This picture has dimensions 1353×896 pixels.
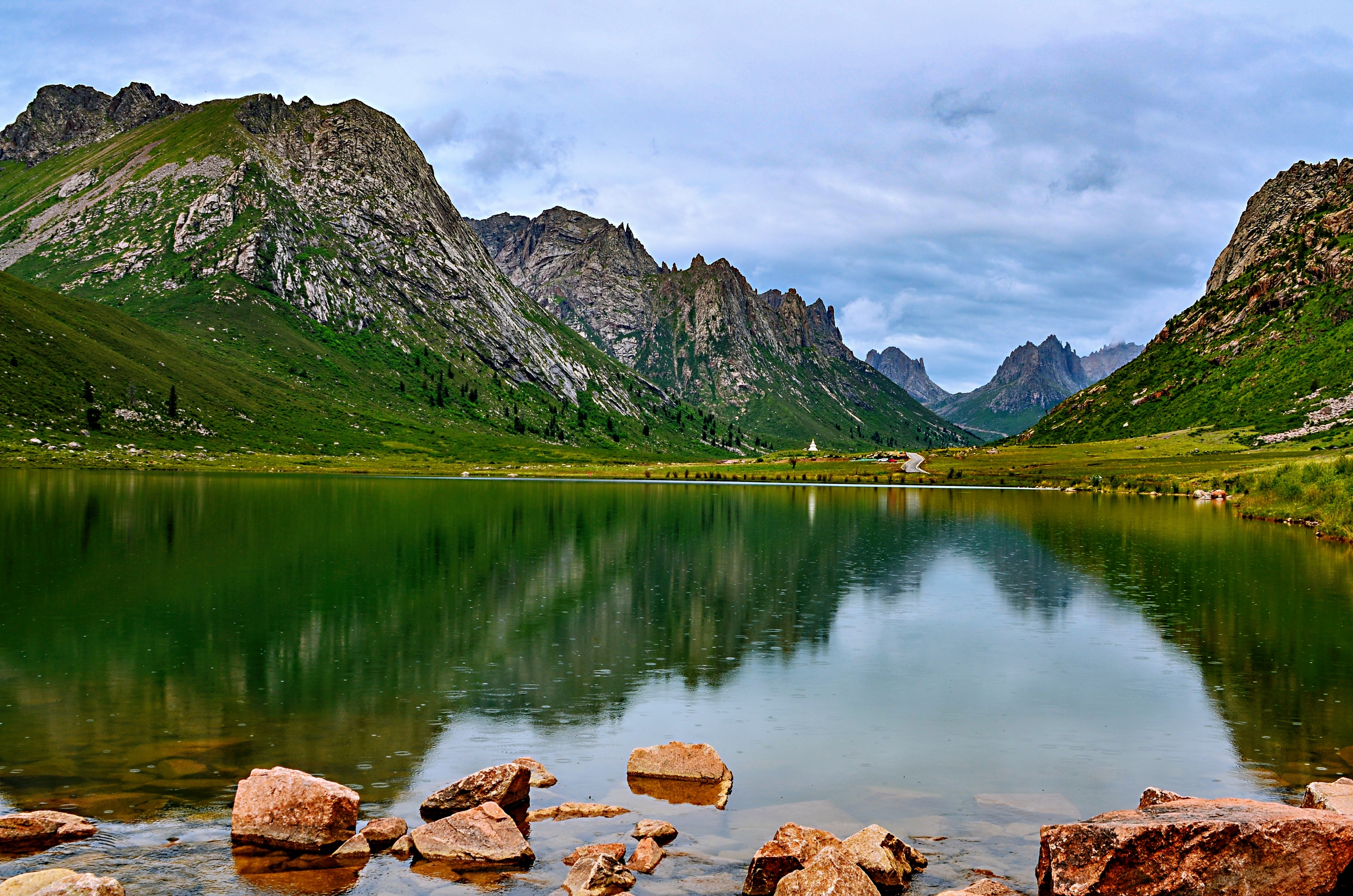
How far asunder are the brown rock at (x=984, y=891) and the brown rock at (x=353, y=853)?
36.2ft

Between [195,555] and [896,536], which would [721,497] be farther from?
[195,555]

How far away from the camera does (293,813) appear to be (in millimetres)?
17422

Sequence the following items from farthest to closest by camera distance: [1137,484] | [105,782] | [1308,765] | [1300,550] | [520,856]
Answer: [1137,484] → [1300,550] → [1308,765] → [105,782] → [520,856]

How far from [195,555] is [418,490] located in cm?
8813

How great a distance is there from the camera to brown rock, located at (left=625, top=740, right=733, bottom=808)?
2131 cm

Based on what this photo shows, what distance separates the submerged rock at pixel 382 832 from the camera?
57.8ft

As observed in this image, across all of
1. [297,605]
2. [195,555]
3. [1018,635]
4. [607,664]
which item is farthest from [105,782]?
[195,555]

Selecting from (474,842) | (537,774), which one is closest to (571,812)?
(537,774)

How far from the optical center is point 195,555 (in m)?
56.9

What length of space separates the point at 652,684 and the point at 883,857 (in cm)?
1529

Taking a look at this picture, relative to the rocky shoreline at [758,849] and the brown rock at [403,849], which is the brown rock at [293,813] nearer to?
the rocky shoreline at [758,849]

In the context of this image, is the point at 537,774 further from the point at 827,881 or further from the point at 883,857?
the point at 883,857

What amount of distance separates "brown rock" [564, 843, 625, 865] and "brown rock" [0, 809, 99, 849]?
957 cm

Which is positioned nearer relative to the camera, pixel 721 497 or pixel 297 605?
pixel 297 605
